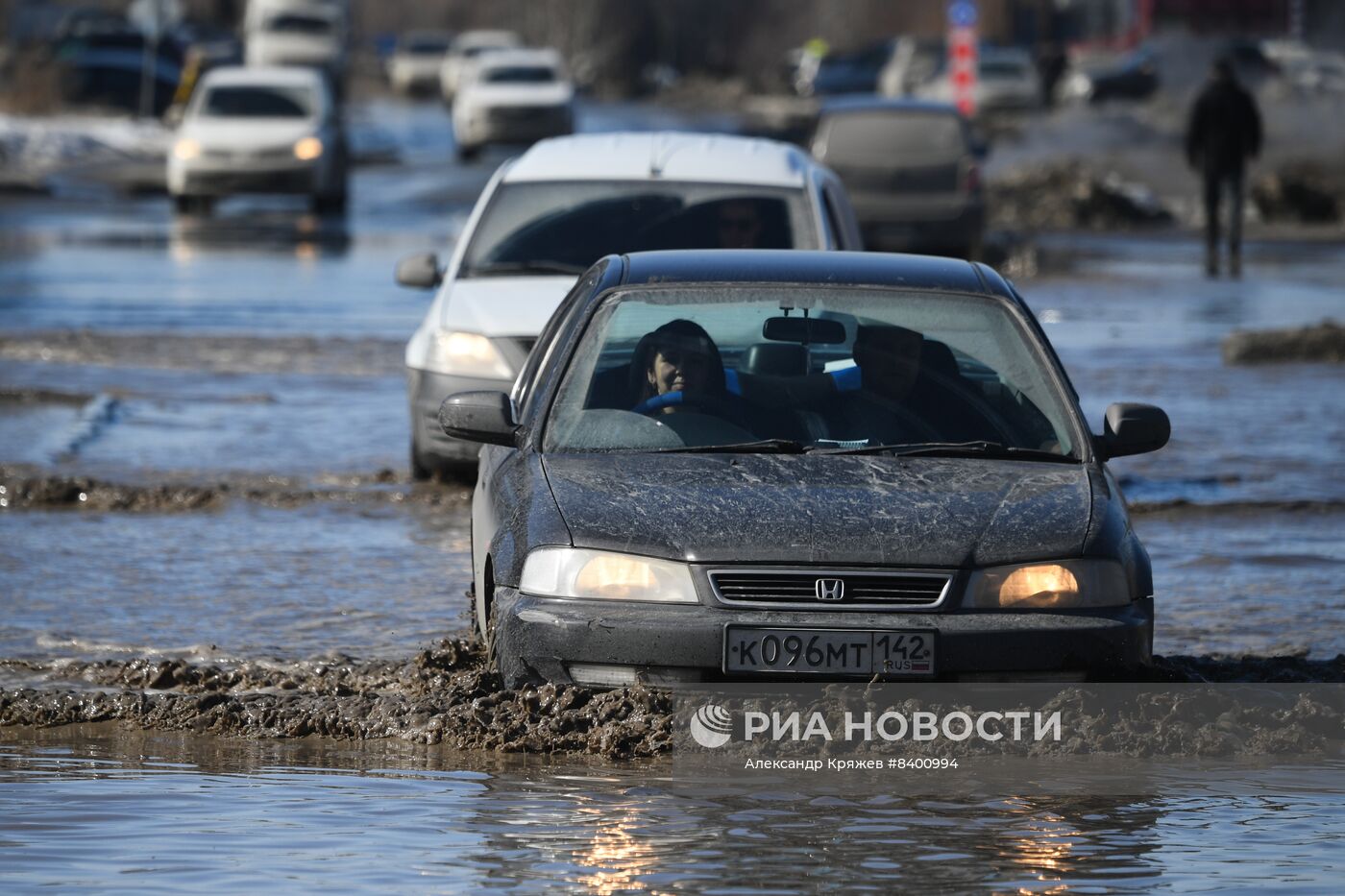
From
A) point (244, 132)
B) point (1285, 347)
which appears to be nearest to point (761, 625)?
point (1285, 347)

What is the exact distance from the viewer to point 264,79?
32844 mm

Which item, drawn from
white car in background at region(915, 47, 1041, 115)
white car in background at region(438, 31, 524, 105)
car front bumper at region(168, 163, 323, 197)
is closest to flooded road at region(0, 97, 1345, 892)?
car front bumper at region(168, 163, 323, 197)

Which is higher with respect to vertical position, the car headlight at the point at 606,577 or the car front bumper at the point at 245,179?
the car headlight at the point at 606,577

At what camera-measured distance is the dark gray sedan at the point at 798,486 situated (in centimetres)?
598

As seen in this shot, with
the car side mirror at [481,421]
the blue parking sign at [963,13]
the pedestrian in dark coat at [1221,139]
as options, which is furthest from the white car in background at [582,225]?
the blue parking sign at [963,13]

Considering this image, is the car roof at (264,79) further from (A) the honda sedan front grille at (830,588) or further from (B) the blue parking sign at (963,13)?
(A) the honda sedan front grille at (830,588)

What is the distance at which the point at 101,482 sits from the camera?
11.4 meters

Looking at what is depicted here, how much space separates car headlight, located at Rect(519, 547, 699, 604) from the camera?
6.05 meters

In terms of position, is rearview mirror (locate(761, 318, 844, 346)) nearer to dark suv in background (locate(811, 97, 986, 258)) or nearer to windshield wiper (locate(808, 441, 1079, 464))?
windshield wiper (locate(808, 441, 1079, 464))

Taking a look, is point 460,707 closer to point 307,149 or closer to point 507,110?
point 307,149

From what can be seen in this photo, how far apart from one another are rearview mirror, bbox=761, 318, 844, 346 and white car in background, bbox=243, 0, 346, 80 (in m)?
55.3

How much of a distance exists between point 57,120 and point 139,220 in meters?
16.4

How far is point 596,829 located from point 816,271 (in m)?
2.28

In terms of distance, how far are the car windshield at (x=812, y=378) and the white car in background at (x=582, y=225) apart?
13.1 ft
